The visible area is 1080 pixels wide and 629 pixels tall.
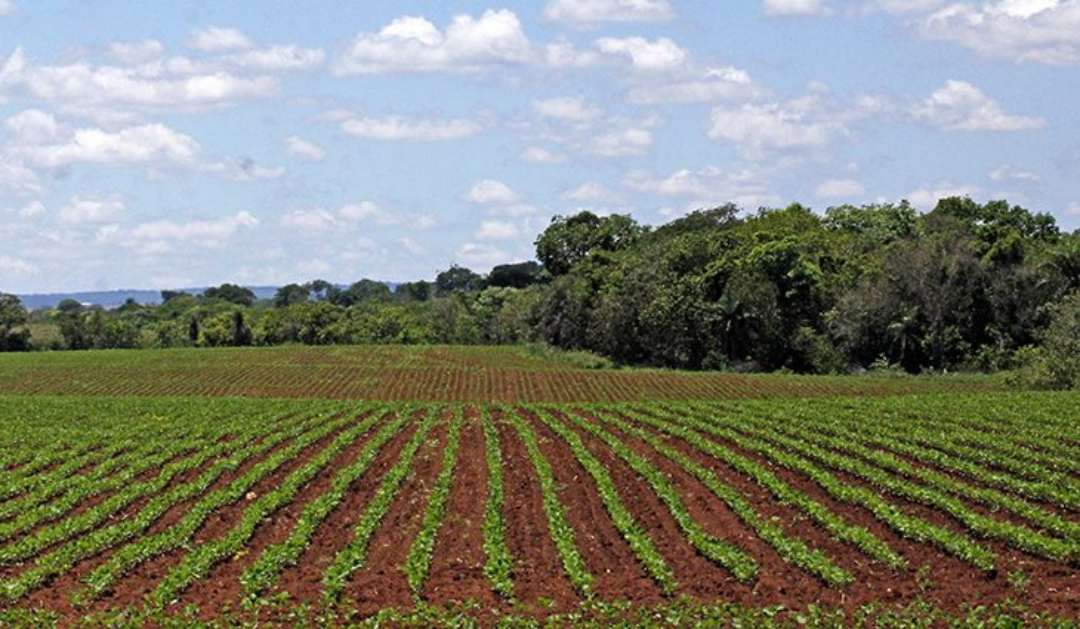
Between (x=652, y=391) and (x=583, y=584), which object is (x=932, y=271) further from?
(x=583, y=584)

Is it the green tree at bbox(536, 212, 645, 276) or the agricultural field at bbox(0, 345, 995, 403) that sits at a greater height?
the green tree at bbox(536, 212, 645, 276)

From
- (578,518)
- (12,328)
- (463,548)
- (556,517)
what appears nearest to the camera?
(463,548)

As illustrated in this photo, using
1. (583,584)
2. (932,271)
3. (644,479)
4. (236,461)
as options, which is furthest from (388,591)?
(932,271)

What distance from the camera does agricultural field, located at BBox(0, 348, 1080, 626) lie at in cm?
1487

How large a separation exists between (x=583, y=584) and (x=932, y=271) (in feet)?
→ 182

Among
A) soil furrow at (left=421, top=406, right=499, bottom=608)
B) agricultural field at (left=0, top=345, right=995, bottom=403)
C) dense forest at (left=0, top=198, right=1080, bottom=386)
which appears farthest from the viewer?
dense forest at (left=0, top=198, right=1080, bottom=386)

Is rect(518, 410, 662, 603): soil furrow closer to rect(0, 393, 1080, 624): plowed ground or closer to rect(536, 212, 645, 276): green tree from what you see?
rect(0, 393, 1080, 624): plowed ground

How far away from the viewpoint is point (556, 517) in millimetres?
19469

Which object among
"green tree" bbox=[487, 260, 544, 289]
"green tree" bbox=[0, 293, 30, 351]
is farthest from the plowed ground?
"green tree" bbox=[487, 260, 544, 289]

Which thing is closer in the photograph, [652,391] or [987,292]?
[652,391]

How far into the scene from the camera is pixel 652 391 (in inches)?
2191

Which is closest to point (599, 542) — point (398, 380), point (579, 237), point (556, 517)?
point (556, 517)

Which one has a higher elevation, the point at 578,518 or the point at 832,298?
the point at 832,298

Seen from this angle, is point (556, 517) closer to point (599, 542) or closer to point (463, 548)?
point (599, 542)
